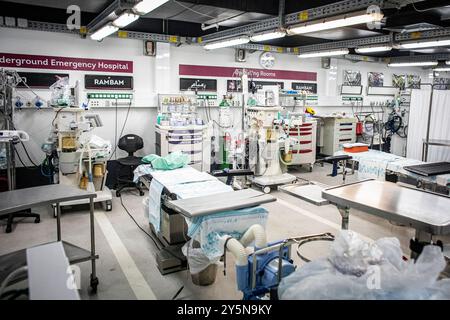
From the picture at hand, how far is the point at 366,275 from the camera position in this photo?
1.62 m

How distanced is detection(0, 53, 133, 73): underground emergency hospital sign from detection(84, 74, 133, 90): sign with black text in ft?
0.43

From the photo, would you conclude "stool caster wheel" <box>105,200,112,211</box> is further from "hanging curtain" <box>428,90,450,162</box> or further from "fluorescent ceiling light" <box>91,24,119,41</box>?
"hanging curtain" <box>428,90,450,162</box>

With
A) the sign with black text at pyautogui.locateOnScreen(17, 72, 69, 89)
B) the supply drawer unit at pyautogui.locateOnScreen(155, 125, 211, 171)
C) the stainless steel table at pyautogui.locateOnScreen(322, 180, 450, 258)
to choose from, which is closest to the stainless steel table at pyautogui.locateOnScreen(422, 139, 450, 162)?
the stainless steel table at pyautogui.locateOnScreen(322, 180, 450, 258)

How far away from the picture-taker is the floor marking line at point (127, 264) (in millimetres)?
2994

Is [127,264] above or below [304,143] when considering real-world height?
below

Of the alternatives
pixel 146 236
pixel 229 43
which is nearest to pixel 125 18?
pixel 229 43

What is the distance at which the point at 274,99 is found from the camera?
620 cm

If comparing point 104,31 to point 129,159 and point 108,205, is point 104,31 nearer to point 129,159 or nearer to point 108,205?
→ point 129,159

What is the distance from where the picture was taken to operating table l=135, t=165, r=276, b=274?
2.58 metres

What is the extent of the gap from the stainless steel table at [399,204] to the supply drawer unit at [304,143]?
4.36m

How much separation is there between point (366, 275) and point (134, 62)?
5.94m

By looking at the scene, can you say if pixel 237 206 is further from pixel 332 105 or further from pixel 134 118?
pixel 332 105

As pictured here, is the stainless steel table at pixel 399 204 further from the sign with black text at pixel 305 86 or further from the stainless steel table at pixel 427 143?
the sign with black text at pixel 305 86

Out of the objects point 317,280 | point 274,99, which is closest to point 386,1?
point 274,99
